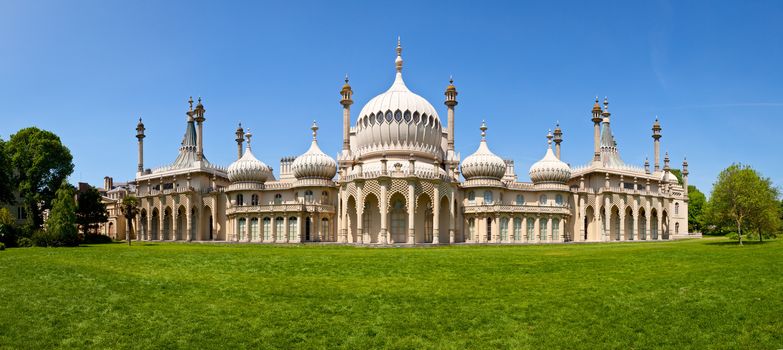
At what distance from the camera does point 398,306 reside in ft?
71.1

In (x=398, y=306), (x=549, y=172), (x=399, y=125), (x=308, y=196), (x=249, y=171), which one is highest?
(x=399, y=125)

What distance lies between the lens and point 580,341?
17.9 meters

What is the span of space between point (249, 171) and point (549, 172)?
Result: 37111 mm

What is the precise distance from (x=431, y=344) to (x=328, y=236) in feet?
166

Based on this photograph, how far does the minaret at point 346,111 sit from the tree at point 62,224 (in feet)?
104

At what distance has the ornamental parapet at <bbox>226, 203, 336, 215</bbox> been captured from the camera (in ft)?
218

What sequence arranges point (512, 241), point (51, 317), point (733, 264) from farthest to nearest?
point (512, 241)
point (733, 264)
point (51, 317)

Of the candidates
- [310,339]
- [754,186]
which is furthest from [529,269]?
[754,186]

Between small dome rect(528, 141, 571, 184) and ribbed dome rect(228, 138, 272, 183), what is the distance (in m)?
33.7

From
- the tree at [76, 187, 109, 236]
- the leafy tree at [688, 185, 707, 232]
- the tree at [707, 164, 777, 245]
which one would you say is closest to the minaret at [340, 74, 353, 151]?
the tree at [76, 187, 109, 236]

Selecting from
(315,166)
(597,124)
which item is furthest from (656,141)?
(315,166)

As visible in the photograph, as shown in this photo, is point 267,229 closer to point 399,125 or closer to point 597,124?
point 399,125

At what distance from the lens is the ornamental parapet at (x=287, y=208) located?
6638 cm

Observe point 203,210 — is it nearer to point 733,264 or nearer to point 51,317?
point 51,317
